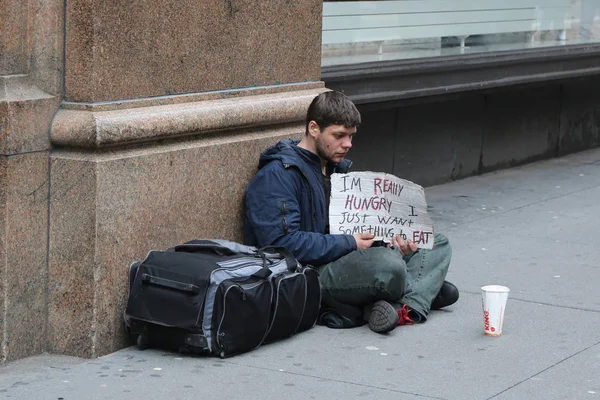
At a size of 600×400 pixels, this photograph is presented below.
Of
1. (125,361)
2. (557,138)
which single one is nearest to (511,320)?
(125,361)

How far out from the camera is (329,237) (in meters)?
5.62

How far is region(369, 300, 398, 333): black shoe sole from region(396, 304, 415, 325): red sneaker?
113 mm

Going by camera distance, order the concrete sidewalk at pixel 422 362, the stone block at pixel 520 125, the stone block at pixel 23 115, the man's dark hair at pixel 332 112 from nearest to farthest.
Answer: the concrete sidewalk at pixel 422 362 → the stone block at pixel 23 115 → the man's dark hair at pixel 332 112 → the stone block at pixel 520 125

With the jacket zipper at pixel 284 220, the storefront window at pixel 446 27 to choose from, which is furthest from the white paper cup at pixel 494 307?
the storefront window at pixel 446 27

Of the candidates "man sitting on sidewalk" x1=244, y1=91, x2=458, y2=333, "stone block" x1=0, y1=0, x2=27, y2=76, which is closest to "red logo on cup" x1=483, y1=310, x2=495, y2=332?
"man sitting on sidewalk" x1=244, y1=91, x2=458, y2=333

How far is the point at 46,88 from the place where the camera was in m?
5.04

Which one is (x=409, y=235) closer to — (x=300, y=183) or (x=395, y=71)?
(x=300, y=183)

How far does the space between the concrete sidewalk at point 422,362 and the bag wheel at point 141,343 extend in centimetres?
3

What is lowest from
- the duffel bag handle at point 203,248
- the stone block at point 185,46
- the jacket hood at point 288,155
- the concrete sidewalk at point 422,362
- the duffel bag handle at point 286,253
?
the concrete sidewalk at point 422,362

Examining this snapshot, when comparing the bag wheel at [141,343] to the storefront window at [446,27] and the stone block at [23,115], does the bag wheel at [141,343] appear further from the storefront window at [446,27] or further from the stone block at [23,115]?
the storefront window at [446,27]

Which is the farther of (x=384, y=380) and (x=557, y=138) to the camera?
(x=557, y=138)

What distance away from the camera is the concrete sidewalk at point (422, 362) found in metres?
4.64

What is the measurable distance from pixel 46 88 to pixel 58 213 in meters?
0.54

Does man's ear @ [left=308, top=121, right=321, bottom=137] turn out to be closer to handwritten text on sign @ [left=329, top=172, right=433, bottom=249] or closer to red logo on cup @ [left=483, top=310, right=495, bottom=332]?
handwritten text on sign @ [left=329, top=172, right=433, bottom=249]
